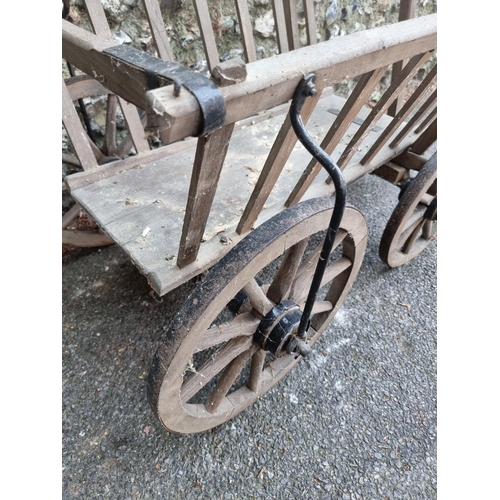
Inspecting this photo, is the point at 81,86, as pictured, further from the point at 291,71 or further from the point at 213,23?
the point at 291,71

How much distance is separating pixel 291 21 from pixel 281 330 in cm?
156

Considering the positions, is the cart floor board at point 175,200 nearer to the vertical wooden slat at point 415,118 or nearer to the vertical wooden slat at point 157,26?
the vertical wooden slat at point 415,118

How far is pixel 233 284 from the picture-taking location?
0.95 m

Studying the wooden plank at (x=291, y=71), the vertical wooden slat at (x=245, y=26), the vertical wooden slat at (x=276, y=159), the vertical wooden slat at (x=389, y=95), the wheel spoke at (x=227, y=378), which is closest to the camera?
the wooden plank at (x=291, y=71)

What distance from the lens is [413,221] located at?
1.90 metres

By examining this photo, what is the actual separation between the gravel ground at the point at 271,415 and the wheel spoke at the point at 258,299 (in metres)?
0.55

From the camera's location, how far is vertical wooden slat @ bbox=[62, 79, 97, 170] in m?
1.40

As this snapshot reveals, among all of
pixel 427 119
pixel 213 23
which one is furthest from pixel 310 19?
pixel 427 119

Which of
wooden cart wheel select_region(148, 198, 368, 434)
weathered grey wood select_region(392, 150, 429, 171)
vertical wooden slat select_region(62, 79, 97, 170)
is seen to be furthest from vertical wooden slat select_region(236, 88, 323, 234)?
weathered grey wood select_region(392, 150, 429, 171)

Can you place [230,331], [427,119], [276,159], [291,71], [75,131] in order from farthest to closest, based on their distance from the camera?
[427,119] → [75,131] → [230,331] → [276,159] → [291,71]

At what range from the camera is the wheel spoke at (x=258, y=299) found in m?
1.17

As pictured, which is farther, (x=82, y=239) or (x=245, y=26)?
(x=82, y=239)

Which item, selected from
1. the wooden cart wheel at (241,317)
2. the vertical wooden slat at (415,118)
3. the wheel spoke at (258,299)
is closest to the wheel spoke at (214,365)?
the wooden cart wheel at (241,317)

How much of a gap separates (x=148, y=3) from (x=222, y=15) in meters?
0.92
